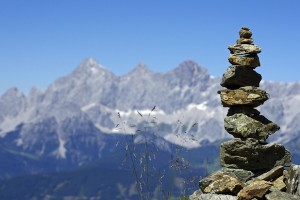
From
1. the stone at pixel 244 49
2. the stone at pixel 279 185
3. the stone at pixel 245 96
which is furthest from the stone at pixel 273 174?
the stone at pixel 244 49

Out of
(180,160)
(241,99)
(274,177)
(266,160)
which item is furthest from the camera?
(241,99)

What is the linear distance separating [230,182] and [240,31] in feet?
19.1

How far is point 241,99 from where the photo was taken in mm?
16047

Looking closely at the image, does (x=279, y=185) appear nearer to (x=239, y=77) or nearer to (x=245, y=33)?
(x=239, y=77)

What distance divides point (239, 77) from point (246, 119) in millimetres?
1405

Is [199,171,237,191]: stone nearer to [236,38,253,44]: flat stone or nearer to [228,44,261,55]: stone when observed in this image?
[228,44,261,55]: stone

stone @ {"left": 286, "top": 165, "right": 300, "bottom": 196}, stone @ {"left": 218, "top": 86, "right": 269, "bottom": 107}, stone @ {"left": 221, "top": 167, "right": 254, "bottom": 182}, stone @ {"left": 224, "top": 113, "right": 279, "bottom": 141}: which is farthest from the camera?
stone @ {"left": 218, "top": 86, "right": 269, "bottom": 107}

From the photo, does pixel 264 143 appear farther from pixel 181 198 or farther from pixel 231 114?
pixel 181 198

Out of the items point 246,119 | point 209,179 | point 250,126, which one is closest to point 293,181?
point 209,179

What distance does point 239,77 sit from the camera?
1628 centimetres

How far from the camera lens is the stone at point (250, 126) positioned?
1544 centimetres

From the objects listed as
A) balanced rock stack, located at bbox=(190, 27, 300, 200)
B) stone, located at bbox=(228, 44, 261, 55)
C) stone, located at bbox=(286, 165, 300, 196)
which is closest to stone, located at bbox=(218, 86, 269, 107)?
balanced rock stack, located at bbox=(190, 27, 300, 200)

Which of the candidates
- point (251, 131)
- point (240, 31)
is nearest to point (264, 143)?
point (251, 131)

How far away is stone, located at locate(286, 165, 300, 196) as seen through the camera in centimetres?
1175
